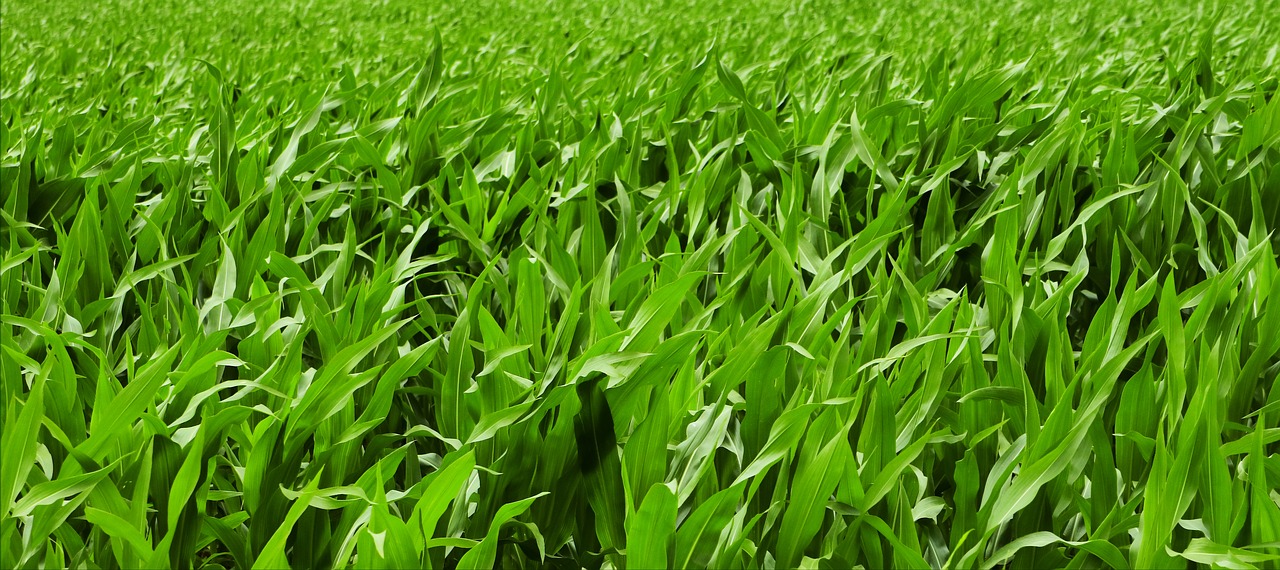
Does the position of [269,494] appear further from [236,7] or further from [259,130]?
[236,7]

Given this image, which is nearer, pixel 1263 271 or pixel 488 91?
pixel 1263 271

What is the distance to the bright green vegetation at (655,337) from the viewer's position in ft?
3.20

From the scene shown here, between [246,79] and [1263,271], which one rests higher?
[1263,271]

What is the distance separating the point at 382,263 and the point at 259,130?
0.94 meters

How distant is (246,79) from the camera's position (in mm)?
3812

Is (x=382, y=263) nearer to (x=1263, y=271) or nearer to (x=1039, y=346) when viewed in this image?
(x=1039, y=346)

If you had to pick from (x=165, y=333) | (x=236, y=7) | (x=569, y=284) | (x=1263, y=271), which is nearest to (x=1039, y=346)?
(x=1263, y=271)

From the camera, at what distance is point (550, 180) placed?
205 centimetres

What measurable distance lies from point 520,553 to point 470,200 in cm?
95

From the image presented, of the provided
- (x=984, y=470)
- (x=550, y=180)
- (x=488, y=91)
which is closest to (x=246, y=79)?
(x=488, y=91)

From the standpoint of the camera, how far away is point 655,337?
123 cm

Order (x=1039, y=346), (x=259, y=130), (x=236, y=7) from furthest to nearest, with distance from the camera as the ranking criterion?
(x=236, y=7) < (x=259, y=130) < (x=1039, y=346)

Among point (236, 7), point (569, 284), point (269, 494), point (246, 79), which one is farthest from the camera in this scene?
point (236, 7)

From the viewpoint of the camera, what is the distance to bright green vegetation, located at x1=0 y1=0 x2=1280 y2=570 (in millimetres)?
977
